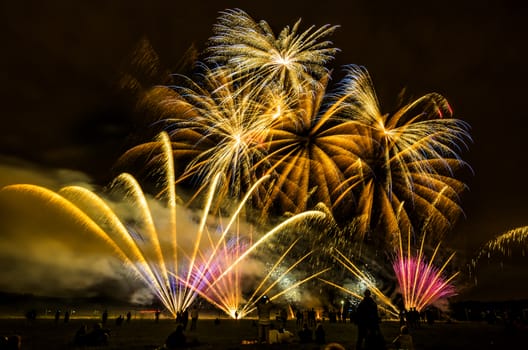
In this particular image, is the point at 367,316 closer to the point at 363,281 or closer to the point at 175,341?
the point at 175,341

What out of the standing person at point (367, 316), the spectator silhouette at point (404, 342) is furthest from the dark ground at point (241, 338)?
the spectator silhouette at point (404, 342)

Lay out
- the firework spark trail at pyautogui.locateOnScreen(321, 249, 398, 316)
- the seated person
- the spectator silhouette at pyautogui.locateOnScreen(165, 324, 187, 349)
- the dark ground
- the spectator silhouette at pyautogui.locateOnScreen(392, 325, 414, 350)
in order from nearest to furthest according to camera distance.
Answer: the spectator silhouette at pyautogui.locateOnScreen(392, 325, 414, 350) → the spectator silhouette at pyautogui.locateOnScreen(165, 324, 187, 349) → the seated person → the dark ground → the firework spark trail at pyautogui.locateOnScreen(321, 249, 398, 316)

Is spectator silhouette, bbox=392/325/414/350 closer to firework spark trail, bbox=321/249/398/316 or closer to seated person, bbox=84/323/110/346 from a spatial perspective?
seated person, bbox=84/323/110/346

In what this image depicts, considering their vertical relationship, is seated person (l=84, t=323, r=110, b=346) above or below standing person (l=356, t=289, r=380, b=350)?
below

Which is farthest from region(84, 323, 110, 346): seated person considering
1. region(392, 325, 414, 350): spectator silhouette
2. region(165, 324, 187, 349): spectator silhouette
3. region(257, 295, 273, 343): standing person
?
region(392, 325, 414, 350): spectator silhouette

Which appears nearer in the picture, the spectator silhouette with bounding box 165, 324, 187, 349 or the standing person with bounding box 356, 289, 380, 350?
the standing person with bounding box 356, 289, 380, 350

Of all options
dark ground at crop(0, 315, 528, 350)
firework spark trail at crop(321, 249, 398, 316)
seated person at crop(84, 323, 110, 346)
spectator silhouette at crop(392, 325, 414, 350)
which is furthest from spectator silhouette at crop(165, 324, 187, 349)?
firework spark trail at crop(321, 249, 398, 316)

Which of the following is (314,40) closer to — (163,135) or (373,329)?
(163,135)

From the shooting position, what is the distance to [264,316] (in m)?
17.9

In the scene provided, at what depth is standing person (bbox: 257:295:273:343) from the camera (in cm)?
1748

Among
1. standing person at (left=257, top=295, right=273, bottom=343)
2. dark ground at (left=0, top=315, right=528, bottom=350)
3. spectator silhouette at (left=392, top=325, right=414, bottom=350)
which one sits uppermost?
standing person at (left=257, top=295, right=273, bottom=343)

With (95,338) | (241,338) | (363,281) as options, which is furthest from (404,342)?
(363,281)

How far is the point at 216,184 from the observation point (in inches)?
1057

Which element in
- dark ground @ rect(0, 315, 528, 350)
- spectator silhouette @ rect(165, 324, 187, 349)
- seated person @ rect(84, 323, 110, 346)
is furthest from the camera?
dark ground @ rect(0, 315, 528, 350)
